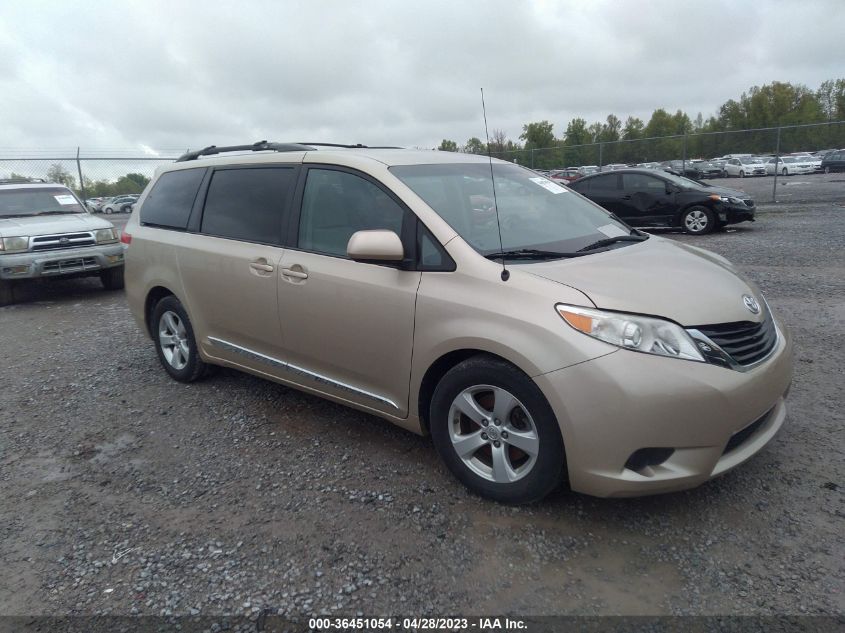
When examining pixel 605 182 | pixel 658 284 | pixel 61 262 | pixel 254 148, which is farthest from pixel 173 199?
pixel 605 182

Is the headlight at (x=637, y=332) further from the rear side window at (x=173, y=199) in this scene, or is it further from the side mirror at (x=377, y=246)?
the rear side window at (x=173, y=199)

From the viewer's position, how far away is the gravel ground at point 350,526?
2414 mm

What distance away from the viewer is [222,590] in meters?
2.49

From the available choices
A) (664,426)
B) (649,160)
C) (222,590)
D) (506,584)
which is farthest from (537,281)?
(649,160)

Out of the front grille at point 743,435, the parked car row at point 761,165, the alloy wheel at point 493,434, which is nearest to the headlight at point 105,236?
the alloy wheel at point 493,434

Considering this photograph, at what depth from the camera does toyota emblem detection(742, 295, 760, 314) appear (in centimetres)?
296

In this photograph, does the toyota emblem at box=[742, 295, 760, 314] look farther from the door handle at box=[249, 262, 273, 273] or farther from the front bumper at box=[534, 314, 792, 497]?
the door handle at box=[249, 262, 273, 273]

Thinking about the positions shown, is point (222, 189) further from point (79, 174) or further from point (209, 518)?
point (79, 174)

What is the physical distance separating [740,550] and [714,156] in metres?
30.3

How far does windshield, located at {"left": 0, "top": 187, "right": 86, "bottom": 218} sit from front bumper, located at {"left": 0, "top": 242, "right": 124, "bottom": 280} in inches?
48.0

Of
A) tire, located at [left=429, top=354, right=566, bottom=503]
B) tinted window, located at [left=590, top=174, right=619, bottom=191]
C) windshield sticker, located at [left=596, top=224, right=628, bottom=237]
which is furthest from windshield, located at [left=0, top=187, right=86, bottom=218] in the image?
tinted window, located at [left=590, top=174, right=619, bottom=191]

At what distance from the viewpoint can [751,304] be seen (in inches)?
119

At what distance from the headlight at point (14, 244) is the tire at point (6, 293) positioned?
680 millimetres

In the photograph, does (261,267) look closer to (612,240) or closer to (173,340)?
(173,340)
